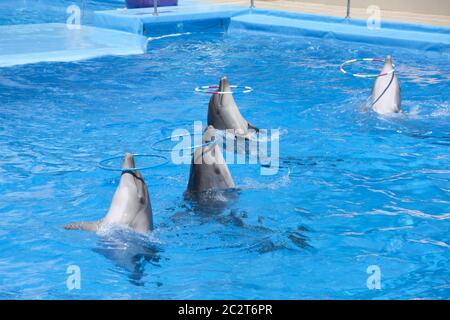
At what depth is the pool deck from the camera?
11.8m

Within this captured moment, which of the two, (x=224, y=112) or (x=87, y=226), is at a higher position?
(x=224, y=112)

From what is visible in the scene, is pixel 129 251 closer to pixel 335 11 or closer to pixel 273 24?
pixel 273 24

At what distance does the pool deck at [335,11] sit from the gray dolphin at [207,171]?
7283 mm

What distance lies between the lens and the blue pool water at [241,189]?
14.2ft

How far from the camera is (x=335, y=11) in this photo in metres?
13.0

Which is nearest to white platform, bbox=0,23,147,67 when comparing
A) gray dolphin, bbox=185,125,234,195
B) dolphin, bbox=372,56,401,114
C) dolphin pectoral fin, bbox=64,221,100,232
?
dolphin, bbox=372,56,401,114

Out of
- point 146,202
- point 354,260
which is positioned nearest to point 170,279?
point 146,202

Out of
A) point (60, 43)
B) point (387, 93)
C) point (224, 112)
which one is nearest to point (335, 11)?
point (60, 43)

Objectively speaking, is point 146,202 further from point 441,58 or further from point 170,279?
point 441,58

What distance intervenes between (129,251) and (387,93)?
12.4 ft

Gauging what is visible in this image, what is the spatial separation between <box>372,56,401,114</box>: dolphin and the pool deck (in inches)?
175

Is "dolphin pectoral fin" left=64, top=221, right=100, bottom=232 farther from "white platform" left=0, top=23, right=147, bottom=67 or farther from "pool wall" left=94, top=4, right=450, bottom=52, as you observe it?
"pool wall" left=94, top=4, right=450, bottom=52

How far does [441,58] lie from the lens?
1009cm
